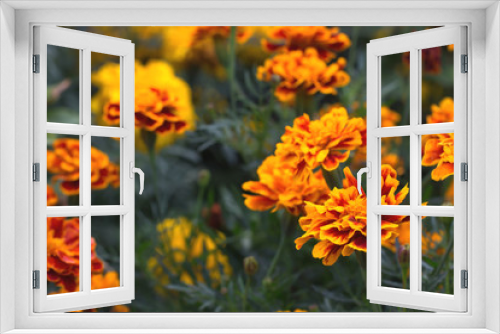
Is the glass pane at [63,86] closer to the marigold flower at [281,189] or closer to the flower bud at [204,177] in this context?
the flower bud at [204,177]

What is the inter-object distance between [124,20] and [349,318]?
3.34 ft

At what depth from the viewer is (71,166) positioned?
70.1 inches

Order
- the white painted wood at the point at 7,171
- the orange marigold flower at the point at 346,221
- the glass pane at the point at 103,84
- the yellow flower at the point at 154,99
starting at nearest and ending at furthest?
the white painted wood at the point at 7,171 → the orange marigold flower at the point at 346,221 → the yellow flower at the point at 154,99 → the glass pane at the point at 103,84

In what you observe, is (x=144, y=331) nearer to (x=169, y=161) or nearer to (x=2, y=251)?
(x=2, y=251)

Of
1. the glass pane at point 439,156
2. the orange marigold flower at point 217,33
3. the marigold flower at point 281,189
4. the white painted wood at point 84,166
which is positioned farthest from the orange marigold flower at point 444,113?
the white painted wood at point 84,166

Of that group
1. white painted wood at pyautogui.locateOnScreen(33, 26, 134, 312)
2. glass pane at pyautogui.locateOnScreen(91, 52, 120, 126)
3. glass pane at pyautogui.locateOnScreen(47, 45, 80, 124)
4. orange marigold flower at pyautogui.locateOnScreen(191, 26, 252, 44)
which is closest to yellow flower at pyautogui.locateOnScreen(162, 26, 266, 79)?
orange marigold flower at pyautogui.locateOnScreen(191, 26, 252, 44)

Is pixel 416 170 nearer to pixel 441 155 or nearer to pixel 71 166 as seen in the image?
pixel 441 155

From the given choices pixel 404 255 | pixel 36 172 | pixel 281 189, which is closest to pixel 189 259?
pixel 281 189

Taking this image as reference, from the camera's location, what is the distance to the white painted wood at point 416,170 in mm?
1564

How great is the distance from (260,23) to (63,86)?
0.75 meters

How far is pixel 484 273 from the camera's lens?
5.07 ft

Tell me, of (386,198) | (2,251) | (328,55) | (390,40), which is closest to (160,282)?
(2,251)

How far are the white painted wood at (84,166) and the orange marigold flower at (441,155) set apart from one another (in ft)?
2.80

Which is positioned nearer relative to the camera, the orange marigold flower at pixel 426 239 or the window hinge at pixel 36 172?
the window hinge at pixel 36 172
